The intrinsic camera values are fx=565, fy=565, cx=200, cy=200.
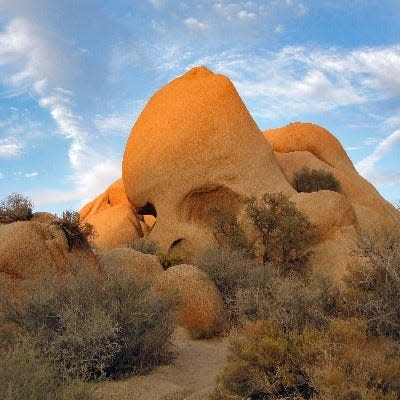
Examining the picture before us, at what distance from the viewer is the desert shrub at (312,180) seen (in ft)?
81.0

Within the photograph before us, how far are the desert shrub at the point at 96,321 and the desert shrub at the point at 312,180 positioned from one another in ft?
56.9

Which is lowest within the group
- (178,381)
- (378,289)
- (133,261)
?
(178,381)

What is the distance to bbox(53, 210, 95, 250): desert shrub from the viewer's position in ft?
34.4

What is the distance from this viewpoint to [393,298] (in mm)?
6352

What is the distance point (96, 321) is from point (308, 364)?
2665 mm

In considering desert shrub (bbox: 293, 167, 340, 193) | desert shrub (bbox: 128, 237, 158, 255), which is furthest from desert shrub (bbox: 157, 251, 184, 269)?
desert shrub (bbox: 293, 167, 340, 193)

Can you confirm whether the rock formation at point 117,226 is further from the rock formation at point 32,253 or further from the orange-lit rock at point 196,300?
the rock formation at point 32,253

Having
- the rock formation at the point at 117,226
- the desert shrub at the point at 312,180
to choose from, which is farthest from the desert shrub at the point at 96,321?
the rock formation at the point at 117,226

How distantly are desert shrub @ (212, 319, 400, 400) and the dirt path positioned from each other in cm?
63

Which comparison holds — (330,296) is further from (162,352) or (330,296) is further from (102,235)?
(102,235)

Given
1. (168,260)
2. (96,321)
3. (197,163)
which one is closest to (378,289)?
(96,321)

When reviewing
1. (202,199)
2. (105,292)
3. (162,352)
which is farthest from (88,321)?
(202,199)

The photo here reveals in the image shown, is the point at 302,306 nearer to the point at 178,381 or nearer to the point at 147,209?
the point at 178,381

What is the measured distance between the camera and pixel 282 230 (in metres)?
18.0
